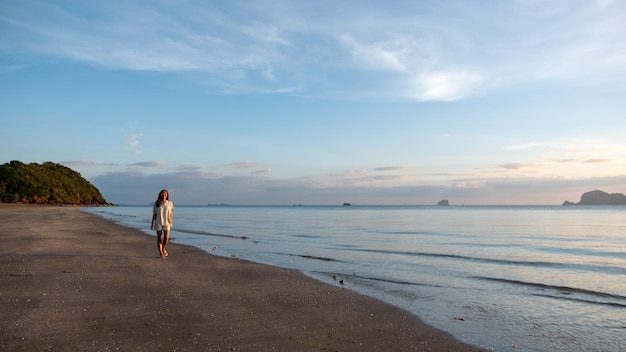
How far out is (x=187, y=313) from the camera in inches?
310

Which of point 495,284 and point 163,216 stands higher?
point 163,216

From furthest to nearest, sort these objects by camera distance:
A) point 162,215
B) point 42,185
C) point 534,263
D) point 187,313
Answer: point 42,185
point 534,263
point 162,215
point 187,313

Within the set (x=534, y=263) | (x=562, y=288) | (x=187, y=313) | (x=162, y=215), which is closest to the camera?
(x=187, y=313)

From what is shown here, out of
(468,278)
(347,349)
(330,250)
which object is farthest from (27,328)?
(330,250)

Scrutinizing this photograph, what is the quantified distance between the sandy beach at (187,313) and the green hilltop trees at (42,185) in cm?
10568

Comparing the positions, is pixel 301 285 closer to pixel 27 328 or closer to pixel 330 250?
pixel 27 328

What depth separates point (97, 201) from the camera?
170375mm

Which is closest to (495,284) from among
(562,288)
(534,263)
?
(562,288)

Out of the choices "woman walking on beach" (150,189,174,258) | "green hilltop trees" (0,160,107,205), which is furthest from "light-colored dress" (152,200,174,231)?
"green hilltop trees" (0,160,107,205)

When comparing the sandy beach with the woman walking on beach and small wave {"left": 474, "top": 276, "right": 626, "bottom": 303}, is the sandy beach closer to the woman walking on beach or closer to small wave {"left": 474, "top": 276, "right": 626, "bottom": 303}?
the woman walking on beach

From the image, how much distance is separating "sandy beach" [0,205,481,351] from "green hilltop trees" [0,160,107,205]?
4161 inches

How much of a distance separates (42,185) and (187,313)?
423 feet

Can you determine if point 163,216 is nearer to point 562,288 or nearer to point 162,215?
point 162,215

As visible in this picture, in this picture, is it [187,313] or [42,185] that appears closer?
[187,313]
